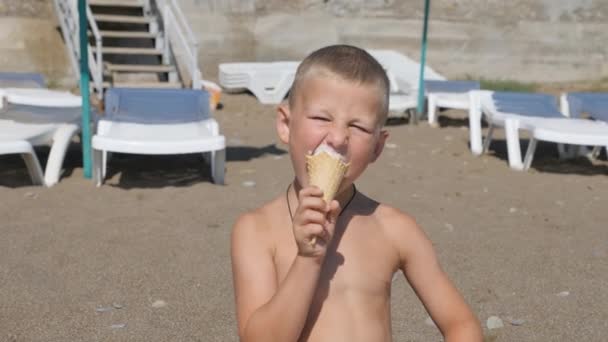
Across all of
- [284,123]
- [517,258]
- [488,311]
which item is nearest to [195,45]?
[517,258]

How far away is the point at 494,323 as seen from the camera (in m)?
3.51

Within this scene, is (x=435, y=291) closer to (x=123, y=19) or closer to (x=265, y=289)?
(x=265, y=289)

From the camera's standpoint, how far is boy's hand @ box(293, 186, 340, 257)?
1.54 m

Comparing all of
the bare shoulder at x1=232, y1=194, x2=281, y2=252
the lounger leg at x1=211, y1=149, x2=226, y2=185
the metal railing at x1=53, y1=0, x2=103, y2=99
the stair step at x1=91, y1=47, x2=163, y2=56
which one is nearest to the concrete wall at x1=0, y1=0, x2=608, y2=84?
the metal railing at x1=53, y1=0, x2=103, y2=99

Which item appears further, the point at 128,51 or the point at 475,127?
the point at 128,51

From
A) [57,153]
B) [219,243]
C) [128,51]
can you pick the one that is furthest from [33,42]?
[219,243]

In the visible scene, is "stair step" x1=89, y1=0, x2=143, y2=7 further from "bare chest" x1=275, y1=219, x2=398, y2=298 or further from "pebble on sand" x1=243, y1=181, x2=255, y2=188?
"bare chest" x1=275, y1=219, x2=398, y2=298

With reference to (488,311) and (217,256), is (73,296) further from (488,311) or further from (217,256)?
(488,311)

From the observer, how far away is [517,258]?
449 cm

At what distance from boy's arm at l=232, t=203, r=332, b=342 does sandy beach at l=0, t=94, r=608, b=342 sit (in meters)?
1.52

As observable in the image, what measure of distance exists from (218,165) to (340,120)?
4589mm

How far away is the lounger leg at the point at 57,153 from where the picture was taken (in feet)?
20.0

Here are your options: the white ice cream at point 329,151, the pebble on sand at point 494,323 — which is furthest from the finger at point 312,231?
the pebble on sand at point 494,323

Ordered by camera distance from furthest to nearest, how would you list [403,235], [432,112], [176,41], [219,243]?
[176,41] → [432,112] → [219,243] → [403,235]
